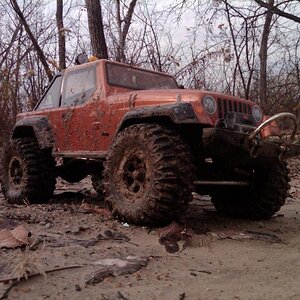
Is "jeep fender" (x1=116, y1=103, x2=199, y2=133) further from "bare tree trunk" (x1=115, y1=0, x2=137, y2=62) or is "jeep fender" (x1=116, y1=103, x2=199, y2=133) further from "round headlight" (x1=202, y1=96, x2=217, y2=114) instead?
"bare tree trunk" (x1=115, y1=0, x2=137, y2=62)

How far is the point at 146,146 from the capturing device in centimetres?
450

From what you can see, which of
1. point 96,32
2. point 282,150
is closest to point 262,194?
point 282,150

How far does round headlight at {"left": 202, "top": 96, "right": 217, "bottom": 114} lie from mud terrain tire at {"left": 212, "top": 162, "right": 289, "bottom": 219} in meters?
0.94

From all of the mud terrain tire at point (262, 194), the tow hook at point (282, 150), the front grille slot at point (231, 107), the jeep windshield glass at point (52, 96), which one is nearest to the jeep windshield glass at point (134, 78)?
the jeep windshield glass at point (52, 96)

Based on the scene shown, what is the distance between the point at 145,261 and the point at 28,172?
11.1 feet

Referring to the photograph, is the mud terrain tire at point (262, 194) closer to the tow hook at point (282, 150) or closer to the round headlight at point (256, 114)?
the tow hook at point (282, 150)

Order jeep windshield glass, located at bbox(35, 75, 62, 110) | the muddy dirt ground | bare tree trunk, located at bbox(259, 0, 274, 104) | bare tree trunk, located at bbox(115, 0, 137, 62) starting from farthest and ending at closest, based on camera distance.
→ bare tree trunk, located at bbox(115, 0, 137, 62)
bare tree trunk, located at bbox(259, 0, 274, 104)
jeep windshield glass, located at bbox(35, 75, 62, 110)
the muddy dirt ground

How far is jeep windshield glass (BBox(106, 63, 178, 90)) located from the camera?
579cm

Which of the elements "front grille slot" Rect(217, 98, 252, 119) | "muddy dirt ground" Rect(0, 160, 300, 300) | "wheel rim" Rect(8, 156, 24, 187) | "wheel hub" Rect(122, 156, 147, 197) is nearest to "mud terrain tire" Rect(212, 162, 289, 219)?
"muddy dirt ground" Rect(0, 160, 300, 300)

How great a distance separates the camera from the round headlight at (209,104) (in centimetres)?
452

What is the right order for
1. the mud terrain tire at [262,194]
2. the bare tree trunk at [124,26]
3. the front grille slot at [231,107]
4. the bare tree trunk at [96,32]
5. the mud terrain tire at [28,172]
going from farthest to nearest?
the bare tree trunk at [124,26], the bare tree trunk at [96,32], the mud terrain tire at [28,172], the mud terrain tire at [262,194], the front grille slot at [231,107]

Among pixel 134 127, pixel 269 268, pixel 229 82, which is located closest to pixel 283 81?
pixel 229 82

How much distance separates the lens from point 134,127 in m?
4.73

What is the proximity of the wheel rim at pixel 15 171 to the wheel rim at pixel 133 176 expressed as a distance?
234 centimetres
